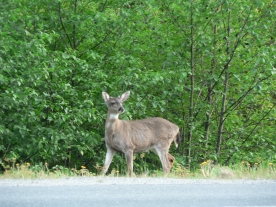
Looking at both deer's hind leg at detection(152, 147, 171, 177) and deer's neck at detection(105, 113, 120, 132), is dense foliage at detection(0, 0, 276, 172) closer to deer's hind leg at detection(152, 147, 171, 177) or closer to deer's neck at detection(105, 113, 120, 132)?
deer's neck at detection(105, 113, 120, 132)

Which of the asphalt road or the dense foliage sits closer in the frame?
the asphalt road

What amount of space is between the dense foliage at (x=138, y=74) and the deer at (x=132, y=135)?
422 mm

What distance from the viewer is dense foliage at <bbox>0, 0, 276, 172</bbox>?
14.2 m

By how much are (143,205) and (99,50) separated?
10266 millimetres

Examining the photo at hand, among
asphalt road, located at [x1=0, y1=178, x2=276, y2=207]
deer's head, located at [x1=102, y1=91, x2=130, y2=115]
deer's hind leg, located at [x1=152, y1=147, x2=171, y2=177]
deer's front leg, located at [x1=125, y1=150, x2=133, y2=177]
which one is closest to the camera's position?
asphalt road, located at [x1=0, y1=178, x2=276, y2=207]

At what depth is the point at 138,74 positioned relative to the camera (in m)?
15.1

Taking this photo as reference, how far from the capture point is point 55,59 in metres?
14.0

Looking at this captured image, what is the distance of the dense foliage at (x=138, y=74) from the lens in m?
14.2

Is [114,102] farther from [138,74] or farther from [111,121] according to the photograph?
[138,74]

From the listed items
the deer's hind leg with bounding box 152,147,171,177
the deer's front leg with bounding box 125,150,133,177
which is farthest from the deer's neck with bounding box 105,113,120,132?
the deer's hind leg with bounding box 152,147,171,177

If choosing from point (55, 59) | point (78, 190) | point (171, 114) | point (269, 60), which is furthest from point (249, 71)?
point (78, 190)

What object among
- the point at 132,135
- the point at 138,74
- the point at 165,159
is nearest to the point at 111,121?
the point at 132,135

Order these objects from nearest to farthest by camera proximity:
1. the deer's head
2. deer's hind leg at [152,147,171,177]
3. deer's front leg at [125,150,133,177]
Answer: deer's front leg at [125,150,133,177], the deer's head, deer's hind leg at [152,147,171,177]

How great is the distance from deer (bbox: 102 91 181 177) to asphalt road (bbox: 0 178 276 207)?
5.97 metres
